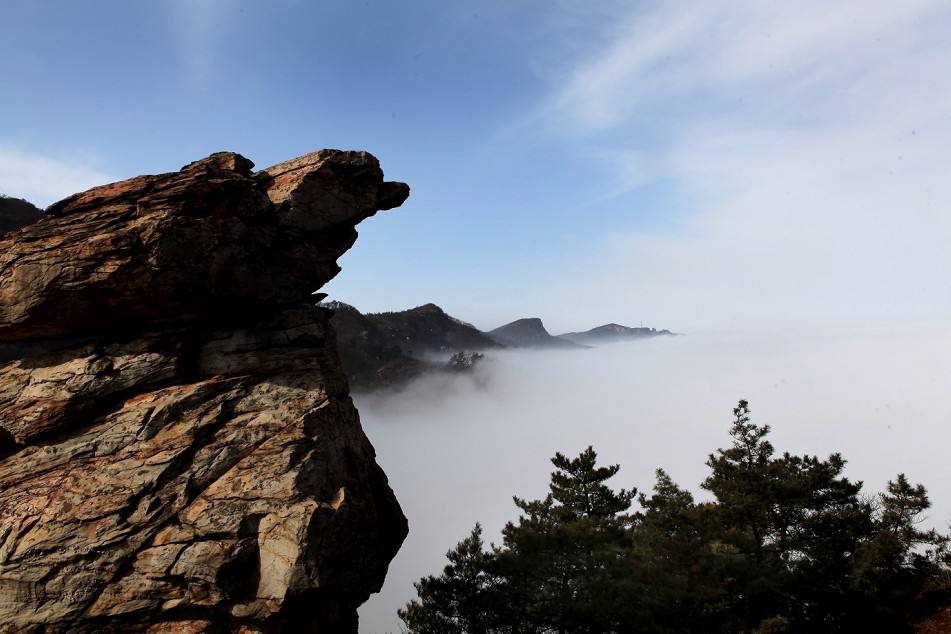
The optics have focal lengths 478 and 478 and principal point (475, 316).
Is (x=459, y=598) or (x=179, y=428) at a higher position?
(x=179, y=428)

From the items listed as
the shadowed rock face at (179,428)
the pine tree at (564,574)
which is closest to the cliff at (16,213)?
the shadowed rock face at (179,428)

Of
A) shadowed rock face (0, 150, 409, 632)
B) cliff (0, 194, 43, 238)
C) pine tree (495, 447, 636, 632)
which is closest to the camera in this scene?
shadowed rock face (0, 150, 409, 632)

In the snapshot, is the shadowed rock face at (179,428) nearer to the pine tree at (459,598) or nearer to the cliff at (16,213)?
the pine tree at (459,598)

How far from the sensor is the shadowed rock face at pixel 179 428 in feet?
41.0

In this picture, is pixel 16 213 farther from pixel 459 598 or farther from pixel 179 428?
pixel 459 598

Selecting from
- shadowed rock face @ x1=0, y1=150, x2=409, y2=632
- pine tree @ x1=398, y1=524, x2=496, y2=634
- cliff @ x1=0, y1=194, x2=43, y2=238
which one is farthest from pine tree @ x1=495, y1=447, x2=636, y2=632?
cliff @ x1=0, y1=194, x2=43, y2=238

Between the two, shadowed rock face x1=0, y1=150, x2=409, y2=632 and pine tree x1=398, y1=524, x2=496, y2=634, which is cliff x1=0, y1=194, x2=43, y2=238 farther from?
pine tree x1=398, y1=524, x2=496, y2=634

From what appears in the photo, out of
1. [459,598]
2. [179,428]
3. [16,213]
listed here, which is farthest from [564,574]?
[16,213]

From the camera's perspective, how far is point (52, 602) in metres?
12.1

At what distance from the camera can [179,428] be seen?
46.5 feet

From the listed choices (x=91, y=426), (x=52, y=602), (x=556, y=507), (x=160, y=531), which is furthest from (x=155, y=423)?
(x=556, y=507)

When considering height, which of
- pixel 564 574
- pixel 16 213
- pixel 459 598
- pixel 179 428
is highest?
pixel 16 213

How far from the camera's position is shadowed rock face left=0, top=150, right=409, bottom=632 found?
12500 millimetres

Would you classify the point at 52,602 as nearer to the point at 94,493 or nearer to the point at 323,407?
the point at 94,493
